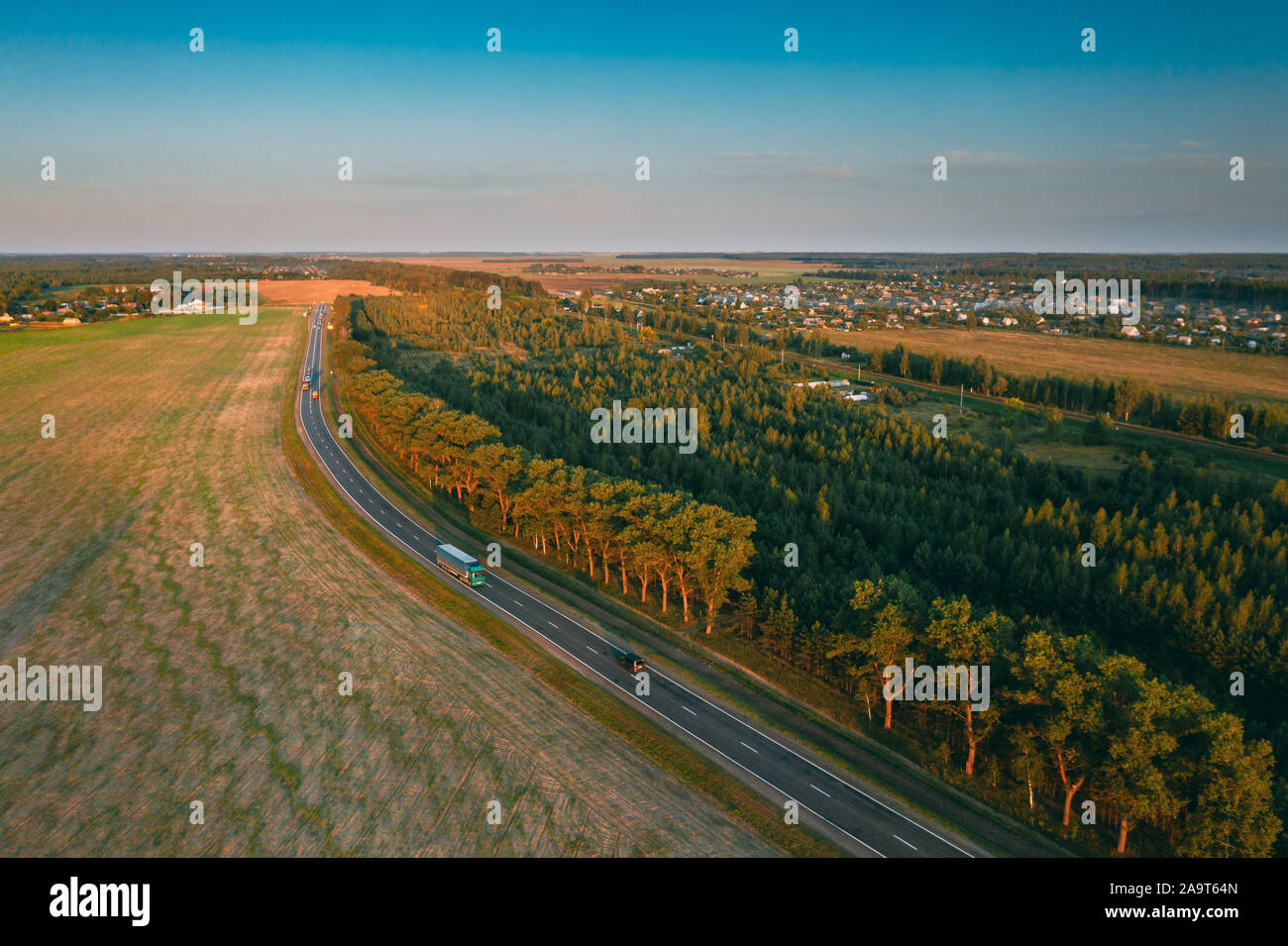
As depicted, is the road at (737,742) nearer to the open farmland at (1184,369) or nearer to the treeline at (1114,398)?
the treeline at (1114,398)

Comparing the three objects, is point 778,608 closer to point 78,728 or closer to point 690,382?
point 78,728

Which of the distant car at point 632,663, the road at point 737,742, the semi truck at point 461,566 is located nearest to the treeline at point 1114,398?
the road at point 737,742

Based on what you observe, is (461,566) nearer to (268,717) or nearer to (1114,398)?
(268,717)

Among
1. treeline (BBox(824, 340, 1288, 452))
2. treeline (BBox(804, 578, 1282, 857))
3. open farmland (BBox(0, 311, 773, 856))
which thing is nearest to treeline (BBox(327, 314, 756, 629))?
treeline (BBox(804, 578, 1282, 857))

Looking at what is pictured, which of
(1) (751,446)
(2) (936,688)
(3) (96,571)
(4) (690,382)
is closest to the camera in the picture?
(2) (936,688)

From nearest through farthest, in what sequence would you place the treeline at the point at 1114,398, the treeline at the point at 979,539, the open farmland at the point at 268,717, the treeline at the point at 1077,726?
the treeline at the point at 1077,726 → the open farmland at the point at 268,717 → the treeline at the point at 979,539 → the treeline at the point at 1114,398

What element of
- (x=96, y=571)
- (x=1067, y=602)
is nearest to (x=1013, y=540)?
(x=1067, y=602)

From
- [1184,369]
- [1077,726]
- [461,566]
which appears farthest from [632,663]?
[1184,369]
